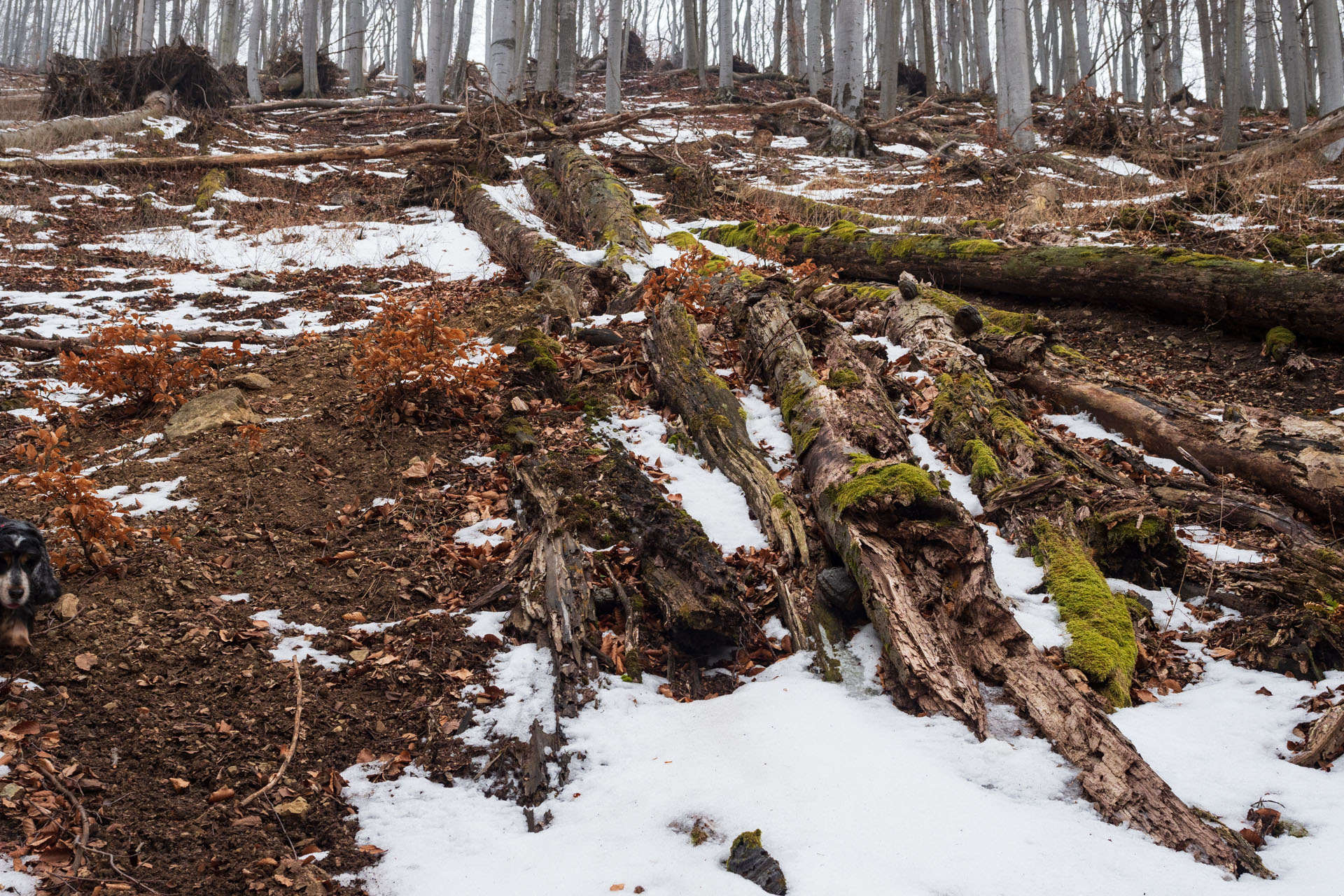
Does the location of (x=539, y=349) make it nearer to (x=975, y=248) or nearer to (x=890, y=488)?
(x=890, y=488)

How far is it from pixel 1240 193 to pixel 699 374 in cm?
798

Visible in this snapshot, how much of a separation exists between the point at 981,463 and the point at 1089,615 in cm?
136

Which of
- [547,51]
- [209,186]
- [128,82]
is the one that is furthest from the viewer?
[547,51]

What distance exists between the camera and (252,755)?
266cm

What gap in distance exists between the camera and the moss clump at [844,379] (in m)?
5.12

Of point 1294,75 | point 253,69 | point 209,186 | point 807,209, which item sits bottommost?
point 807,209

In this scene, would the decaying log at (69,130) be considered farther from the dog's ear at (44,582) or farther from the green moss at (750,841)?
the green moss at (750,841)

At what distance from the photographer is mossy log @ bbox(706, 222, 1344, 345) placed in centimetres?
579

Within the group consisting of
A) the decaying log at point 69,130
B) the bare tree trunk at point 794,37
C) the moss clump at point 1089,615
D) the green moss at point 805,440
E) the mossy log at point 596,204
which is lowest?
the moss clump at point 1089,615

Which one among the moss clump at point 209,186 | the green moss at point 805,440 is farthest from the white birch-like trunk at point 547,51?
the green moss at point 805,440

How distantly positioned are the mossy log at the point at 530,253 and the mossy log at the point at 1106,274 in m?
2.70

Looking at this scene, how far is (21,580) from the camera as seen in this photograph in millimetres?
2744

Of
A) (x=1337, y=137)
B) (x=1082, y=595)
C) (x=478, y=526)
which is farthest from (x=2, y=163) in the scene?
(x=1337, y=137)

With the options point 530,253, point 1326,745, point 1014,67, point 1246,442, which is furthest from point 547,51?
point 1326,745
